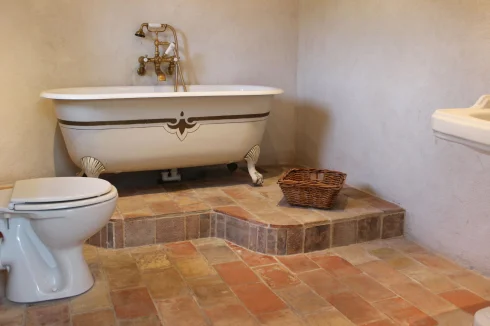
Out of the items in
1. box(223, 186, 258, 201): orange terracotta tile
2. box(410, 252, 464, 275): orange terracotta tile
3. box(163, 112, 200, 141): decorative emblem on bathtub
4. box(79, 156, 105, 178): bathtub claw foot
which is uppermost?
box(163, 112, 200, 141): decorative emblem on bathtub

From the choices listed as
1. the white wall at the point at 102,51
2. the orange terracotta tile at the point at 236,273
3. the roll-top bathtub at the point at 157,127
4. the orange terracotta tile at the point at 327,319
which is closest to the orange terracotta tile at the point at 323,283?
the orange terracotta tile at the point at 327,319

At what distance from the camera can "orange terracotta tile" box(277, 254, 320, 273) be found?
7.77 feet

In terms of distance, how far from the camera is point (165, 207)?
2.75 metres

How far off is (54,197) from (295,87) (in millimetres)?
2298

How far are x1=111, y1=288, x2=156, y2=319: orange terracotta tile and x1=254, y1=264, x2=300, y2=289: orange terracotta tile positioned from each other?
0.53 metres

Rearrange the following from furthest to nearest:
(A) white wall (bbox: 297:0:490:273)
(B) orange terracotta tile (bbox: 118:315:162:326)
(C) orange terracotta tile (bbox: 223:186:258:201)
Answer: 1. (C) orange terracotta tile (bbox: 223:186:258:201)
2. (A) white wall (bbox: 297:0:490:273)
3. (B) orange terracotta tile (bbox: 118:315:162:326)

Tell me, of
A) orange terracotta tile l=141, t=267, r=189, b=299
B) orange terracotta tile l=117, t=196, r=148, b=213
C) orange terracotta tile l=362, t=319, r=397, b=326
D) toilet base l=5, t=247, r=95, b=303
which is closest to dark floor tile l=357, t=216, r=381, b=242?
orange terracotta tile l=362, t=319, r=397, b=326

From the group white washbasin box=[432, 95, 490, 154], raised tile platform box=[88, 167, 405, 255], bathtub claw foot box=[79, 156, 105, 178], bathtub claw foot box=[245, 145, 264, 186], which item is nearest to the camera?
white washbasin box=[432, 95, 490, 154]

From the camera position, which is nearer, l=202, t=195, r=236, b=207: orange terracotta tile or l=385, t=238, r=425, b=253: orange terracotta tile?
l=385, t=238, r=425, b=253: orange terracotta tile

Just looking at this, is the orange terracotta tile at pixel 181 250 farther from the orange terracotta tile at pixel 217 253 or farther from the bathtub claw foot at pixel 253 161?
the bathtub claw foot at pixel 253 161

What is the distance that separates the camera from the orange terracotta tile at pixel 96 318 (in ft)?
6.12

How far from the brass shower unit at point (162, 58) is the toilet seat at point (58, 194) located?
4.18 feet

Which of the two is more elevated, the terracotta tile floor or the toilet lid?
the toilet lid

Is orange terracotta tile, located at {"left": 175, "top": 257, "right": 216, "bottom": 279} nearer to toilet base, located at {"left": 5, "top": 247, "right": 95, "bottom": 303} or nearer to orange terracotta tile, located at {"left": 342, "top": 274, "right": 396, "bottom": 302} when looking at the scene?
toilet base, located at {"left": 5, "top": 247, "right": 95, "bottom": 303}
